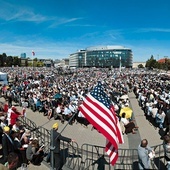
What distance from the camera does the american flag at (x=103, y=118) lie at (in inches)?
217

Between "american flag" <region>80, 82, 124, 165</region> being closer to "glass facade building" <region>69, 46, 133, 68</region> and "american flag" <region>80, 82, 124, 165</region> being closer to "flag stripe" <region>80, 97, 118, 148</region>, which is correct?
"flag stripe" <region>80, 97, 118, 148</region>

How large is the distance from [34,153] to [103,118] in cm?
343

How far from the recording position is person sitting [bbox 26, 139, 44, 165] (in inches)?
302

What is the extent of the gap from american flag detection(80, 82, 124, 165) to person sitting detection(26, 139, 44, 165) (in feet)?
9.35

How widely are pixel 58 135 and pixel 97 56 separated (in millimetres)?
170773

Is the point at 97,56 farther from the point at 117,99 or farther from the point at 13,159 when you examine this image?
the point at 13,159

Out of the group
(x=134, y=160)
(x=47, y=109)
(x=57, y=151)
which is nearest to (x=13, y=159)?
(x=57, y=151)

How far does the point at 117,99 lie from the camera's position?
19.1 meters

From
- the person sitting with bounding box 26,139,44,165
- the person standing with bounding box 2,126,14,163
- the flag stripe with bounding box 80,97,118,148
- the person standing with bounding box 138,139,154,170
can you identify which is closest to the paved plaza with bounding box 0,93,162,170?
the person sitting with bounding box 26,139,44,165

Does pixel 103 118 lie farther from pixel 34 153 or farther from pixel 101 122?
pixel 34 153

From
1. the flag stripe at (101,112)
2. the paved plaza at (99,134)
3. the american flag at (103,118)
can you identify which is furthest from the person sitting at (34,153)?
the flag stripe at (101,112)

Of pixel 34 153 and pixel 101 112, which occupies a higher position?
pixel 101 112

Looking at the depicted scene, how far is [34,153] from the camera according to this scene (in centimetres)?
784

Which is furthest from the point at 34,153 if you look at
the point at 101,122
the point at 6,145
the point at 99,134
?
the point at 99,134
